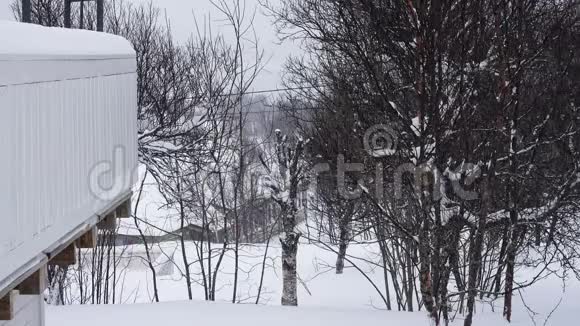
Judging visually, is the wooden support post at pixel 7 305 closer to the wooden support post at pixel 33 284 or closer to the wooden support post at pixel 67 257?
the wooden support post at pixel 33 284

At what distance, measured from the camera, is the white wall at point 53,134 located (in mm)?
3006

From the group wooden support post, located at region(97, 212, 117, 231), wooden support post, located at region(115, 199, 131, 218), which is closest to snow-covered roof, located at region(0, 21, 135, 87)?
wooden support post, located at region(97, 212, 117, 231)

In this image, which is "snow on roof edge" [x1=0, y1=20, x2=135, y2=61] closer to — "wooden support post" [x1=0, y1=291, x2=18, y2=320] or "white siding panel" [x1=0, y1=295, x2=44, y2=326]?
"wooden support post" [x1=0, y1=291, x2=18, y2=320]

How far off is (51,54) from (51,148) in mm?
533

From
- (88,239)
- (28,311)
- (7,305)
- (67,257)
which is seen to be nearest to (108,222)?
(88,239)

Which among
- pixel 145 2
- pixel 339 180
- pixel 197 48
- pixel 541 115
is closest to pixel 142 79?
pixel 197 48

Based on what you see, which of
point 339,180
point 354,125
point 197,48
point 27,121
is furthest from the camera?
point 197,48

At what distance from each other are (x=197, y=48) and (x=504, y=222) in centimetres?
871

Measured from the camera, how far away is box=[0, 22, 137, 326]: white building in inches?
119

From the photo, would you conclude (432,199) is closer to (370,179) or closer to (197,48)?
(370,179)

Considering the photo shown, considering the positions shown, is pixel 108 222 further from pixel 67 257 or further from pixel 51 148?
pixel 51 148

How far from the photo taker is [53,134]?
3.73m

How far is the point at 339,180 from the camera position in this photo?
9180 mm

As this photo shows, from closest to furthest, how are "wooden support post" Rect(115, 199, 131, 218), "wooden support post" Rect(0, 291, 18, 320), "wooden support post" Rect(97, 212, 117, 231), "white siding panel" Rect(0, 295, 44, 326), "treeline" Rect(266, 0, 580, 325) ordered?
"wooden support post" Rect(0, 291, 18, 320)
"white siding panel" Rect(0, 295, 44, 326)
"wooden support post" Rect(97, 212, 117, 231)
"wooden support post" Rect(115, 199, 131, 218)
"treeline" Rect(266, 0, 580, 325)
